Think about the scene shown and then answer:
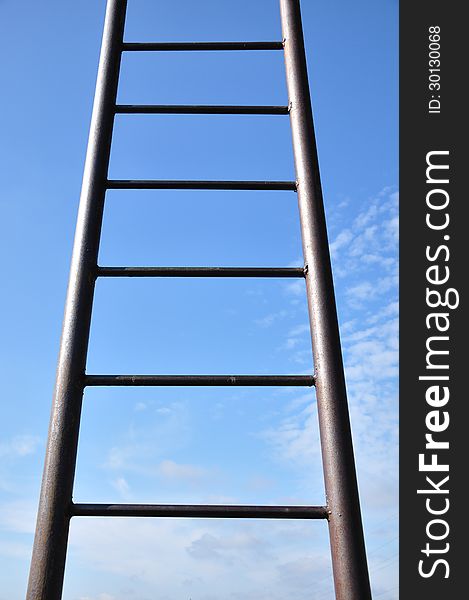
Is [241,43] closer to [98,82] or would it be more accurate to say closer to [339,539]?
[98,82]

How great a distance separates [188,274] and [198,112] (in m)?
0.69

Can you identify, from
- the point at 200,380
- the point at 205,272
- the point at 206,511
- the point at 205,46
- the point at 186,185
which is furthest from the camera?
the point at 205,46

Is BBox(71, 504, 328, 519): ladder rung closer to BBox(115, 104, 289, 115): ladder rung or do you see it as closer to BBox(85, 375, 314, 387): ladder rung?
BBox(85, 375, 314, 387): ladder rung

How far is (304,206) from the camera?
6.70 feet

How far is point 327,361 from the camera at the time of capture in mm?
1768

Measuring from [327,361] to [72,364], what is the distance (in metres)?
0.74

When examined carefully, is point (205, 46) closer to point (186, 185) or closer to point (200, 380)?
point (186, 185)

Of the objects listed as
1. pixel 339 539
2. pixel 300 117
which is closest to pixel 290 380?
pixel 339 539

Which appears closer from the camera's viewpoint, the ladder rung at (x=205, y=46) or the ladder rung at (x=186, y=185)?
the ladder rung at (x=186, y=185)

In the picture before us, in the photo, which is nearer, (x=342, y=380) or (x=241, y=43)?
(x=342, y=380)

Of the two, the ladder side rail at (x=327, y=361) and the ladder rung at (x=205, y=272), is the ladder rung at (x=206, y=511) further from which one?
the ladder rung at (x=205, y=272)

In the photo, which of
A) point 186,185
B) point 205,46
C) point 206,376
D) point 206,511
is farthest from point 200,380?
point 205,46

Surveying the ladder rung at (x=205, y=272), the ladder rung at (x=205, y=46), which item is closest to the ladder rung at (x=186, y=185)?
the ladder rung at (x=205, y=272)

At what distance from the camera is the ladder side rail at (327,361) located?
61.1 inches
